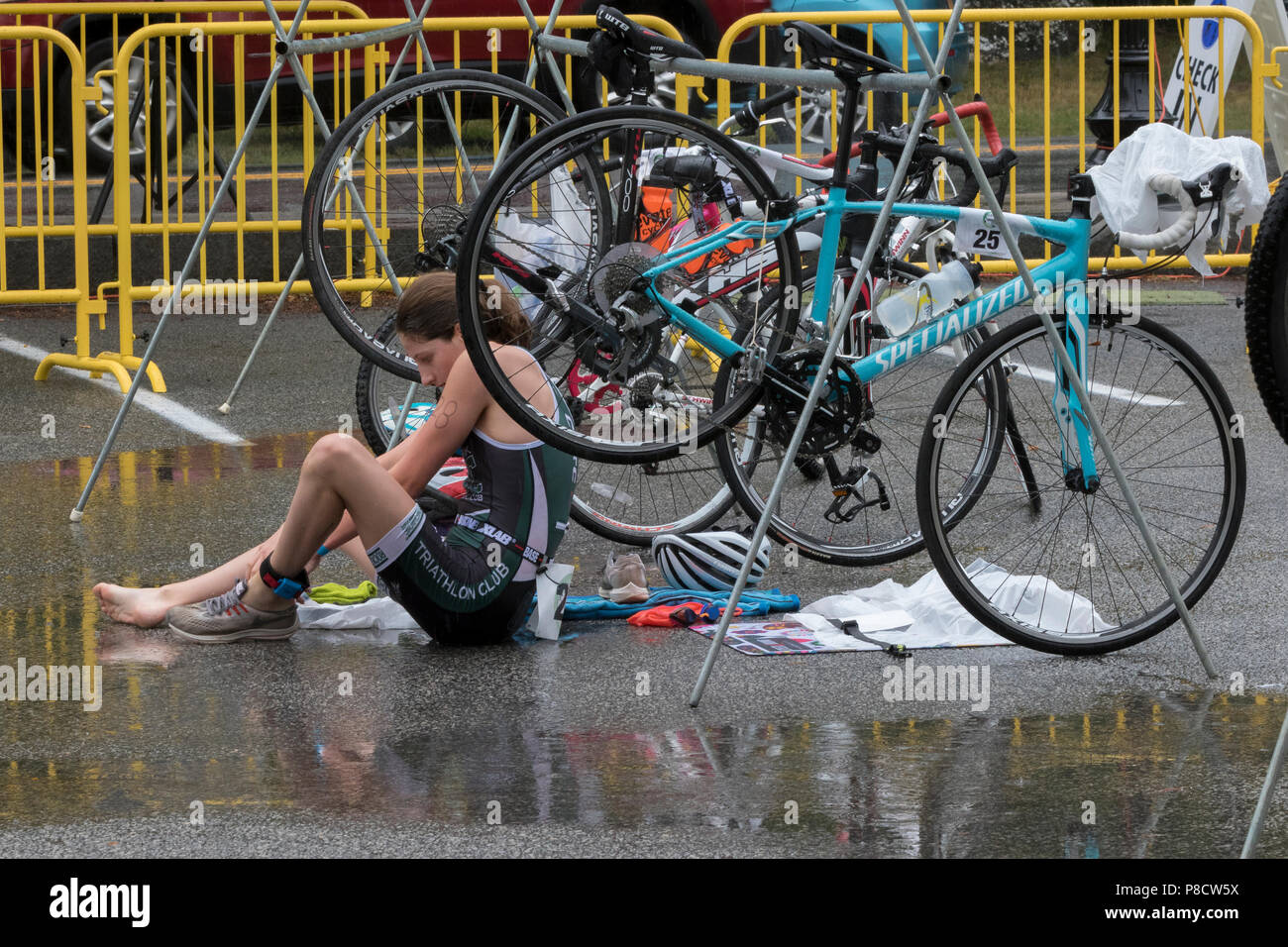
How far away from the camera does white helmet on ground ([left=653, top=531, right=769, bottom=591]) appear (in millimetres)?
6332

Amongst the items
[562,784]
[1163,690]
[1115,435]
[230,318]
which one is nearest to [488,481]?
[562,784]

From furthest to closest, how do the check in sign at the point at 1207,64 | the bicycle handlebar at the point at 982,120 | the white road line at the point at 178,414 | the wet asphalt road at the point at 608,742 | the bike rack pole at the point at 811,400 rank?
the check in sign at the point at 1207,64
the white road line at the point at 178,414
the bicycle handlebar at the point at 982,120
the bike rack pole at the point at 811,400
the wet asphalt road at the point at 608,742

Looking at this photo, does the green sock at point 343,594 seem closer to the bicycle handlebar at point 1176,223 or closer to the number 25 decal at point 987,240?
the number 25 decal at point 987,240

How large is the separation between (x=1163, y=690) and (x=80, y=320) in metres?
6.59

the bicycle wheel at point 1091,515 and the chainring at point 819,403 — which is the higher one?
the chainring at point 819,403

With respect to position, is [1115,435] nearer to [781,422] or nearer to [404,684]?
[781,422]

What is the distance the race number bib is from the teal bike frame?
0.14 feet

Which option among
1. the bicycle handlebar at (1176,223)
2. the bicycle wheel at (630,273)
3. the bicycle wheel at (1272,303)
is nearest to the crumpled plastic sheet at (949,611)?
the bicycle wheel at (630,273)

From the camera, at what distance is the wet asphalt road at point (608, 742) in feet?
14.4

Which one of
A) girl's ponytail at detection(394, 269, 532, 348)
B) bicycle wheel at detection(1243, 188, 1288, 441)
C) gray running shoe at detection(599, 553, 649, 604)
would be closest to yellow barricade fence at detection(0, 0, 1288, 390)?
girl's ponytail at detection(394, 269, 532, 348)

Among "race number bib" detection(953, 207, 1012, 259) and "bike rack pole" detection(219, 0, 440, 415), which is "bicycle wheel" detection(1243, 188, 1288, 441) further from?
"bike rack pole" detection(219, 0, 440, 415)

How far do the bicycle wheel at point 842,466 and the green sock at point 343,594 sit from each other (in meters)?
1.25

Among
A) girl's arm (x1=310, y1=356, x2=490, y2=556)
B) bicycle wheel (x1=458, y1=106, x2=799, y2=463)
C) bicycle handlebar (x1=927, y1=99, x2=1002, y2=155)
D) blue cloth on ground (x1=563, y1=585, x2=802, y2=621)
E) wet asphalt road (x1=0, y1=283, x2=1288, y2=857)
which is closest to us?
wet asphalt road (x1=0, y1=283, x2=1288, y2=857)
